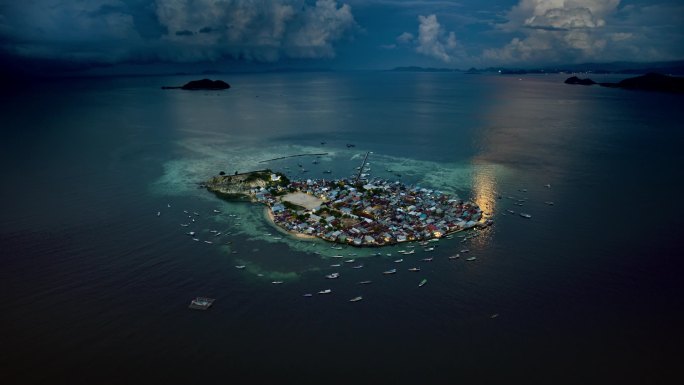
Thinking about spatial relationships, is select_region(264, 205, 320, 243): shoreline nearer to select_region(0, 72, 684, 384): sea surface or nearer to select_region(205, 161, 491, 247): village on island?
select_region(205, 161, 491, 247): village on island

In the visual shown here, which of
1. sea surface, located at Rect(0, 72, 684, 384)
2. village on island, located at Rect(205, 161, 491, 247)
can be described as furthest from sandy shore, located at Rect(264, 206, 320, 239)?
sea surface, located at Rect(0, 72, 684, 384)

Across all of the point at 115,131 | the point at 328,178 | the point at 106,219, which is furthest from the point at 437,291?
the point at 115,131

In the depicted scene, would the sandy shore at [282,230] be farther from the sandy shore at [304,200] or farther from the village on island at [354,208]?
the sandy shore at [304,200]

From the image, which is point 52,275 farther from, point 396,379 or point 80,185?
point 396,379

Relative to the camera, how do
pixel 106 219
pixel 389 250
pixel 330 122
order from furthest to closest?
1. pixel 330 122
2. pixel 106 219
3. pixel 389 250

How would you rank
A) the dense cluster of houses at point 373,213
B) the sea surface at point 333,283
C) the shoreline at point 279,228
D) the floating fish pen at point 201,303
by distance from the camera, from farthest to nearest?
the shoreline at point 279,228, the dense cluster of houses at point 373,213, the floating fish pen at point 201,303, the sea surface at point 333,283

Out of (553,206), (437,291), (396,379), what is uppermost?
(553,206)

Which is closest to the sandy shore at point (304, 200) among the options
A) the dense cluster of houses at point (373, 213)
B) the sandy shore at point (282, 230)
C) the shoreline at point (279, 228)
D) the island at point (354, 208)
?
the island at point (354, 208)
